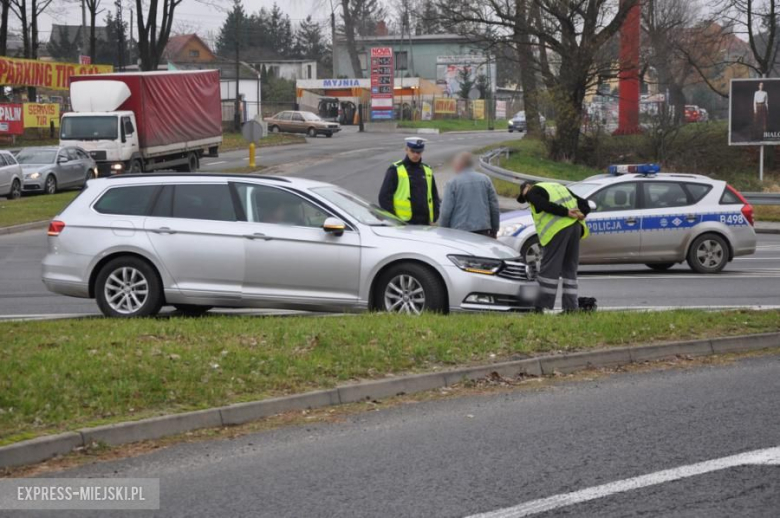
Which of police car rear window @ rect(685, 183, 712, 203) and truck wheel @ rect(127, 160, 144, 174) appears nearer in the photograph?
police car rear window @ rect(685, 183, 712, 203)

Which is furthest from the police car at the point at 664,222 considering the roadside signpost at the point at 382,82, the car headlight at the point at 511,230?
the roadside signpost at the point at 382,82

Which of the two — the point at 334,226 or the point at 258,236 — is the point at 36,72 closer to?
the point at 258,236

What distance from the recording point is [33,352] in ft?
27.3

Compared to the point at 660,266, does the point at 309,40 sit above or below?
above

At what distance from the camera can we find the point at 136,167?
115 ft

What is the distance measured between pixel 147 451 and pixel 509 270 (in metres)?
5.03

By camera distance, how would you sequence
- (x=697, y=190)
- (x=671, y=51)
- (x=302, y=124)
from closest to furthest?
(x=697, y=190) < (x=671, y=51) < (x=302, y=124)

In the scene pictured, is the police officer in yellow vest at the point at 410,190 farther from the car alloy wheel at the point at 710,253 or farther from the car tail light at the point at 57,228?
the car alloy wheel at the point at 710,253

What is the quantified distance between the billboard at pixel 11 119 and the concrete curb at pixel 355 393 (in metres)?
43.7

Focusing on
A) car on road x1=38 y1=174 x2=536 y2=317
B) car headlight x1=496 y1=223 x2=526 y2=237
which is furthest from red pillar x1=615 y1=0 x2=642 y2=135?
car on road x1=38 y1=174 x2=536 y2=317

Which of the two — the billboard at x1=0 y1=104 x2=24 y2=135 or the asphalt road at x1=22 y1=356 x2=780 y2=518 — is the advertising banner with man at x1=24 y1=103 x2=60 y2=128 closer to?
the billboard at x1=0 y1=104 x2=24 y2=135

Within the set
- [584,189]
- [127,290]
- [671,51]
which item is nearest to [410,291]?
[127,290]

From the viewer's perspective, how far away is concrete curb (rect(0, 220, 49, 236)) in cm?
2453

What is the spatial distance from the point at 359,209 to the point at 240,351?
325 cm
